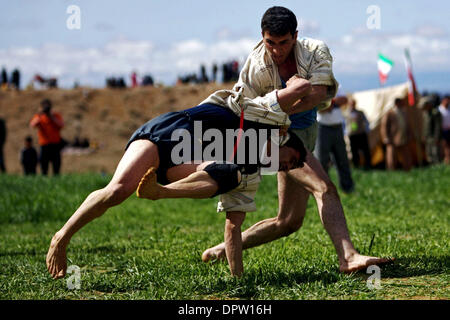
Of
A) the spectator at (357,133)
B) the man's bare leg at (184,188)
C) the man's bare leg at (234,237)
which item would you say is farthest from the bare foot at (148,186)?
the spectator at (357,133)

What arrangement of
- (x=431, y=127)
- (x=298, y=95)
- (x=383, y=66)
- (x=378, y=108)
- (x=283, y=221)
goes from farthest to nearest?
(x=378, y=108)
(x=431, y=127)
(x=383, y=66)
(x=283, y=221)
(x=298, y=95)

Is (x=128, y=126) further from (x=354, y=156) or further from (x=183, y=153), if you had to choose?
(x=183, y=153)

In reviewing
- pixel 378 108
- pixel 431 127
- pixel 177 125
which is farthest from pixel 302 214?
pixel 378 108

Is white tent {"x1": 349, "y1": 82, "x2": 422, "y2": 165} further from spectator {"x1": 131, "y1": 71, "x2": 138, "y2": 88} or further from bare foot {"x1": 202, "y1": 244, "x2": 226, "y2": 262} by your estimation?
spectator {"x1": 131, "y1": 71, "x2": 138, "y2": 88}

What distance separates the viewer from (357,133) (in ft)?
59.7

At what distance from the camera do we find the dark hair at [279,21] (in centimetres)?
479

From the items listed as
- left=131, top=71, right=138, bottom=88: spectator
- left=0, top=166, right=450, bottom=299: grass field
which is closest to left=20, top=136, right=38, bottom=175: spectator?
left=0, top=166, right=450, bottom=299: grass field

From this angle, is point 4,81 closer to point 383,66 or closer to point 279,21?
point 383,66

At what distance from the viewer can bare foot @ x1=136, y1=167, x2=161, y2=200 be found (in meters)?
4.02

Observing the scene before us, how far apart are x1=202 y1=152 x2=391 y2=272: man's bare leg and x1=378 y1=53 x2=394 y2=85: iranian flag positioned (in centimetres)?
1281

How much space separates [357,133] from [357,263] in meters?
13.6

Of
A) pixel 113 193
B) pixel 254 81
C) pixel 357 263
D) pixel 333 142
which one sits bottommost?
pixel 357 263

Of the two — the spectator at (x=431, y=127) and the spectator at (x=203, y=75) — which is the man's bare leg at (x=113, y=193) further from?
the spectator at (x=203, y=75)

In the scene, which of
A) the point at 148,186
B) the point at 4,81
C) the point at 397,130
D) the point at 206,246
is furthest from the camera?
the point at 4,81
